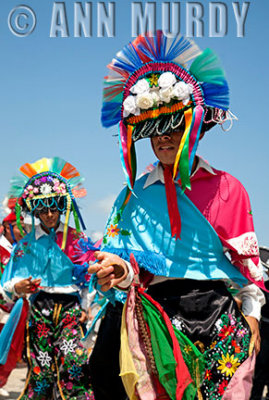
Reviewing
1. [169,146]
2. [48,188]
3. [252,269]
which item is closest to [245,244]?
[252,269]

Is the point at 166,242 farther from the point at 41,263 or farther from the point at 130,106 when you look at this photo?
the point at 41,263

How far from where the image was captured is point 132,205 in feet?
11.7

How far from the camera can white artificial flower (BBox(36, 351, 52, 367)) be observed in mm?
5449

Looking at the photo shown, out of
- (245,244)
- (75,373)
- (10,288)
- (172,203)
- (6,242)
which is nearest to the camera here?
(245,244)

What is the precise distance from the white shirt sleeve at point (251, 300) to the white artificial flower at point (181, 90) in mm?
1139

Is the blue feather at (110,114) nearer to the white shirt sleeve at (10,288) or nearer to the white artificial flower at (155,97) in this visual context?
the white artificial flower at (155,97)

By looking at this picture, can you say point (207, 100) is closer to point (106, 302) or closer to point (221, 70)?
point (221, 70)

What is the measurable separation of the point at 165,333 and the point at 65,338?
243 centimetres

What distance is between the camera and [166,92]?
342cm

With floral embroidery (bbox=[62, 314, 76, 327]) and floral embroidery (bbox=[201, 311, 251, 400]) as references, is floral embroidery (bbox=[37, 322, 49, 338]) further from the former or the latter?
floral embroidery (bbox=[201, 311, 251, 400])

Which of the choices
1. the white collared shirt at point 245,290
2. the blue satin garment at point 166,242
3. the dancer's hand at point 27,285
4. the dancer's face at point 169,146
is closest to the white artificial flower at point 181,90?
the dancer's face at point 169,146

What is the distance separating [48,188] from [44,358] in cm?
155

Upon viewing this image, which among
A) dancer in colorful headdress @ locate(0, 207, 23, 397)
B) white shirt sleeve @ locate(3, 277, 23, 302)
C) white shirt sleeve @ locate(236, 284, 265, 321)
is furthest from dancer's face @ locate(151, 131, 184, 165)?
dancer in colorful headdress @ locate(0, 207, 23, 397)

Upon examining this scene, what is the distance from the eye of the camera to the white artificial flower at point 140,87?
11.5 feet
